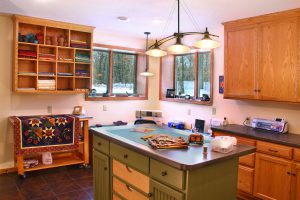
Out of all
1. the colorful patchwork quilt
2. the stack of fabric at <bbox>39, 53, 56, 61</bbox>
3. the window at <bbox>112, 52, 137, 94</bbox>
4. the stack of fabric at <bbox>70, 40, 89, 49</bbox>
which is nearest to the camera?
the colorful patchwork quilt

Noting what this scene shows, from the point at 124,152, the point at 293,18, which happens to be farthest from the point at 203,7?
the point at 124,152

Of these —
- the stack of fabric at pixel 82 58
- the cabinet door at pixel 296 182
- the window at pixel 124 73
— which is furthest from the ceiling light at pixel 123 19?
the cabinet door at pixel 296 182

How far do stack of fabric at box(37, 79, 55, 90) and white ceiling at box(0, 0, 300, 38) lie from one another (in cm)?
101

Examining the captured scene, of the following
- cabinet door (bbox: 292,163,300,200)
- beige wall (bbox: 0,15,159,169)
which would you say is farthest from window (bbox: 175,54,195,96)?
cabinet door (bbox: 292,163,300,200)

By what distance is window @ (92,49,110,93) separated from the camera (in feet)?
16.6

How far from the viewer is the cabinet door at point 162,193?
185 cm

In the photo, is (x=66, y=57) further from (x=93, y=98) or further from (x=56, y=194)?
(x=56, y=194)

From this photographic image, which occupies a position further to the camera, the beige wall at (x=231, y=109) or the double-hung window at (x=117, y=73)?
the double-hung window at (x=117, y=73)

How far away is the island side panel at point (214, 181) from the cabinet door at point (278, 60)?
61.9 inches

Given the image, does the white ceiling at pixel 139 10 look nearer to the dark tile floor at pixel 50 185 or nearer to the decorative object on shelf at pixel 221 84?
the decorative object on shelf at pixel 221 84

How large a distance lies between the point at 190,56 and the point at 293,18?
2140 mm

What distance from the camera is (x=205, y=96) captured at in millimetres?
4594

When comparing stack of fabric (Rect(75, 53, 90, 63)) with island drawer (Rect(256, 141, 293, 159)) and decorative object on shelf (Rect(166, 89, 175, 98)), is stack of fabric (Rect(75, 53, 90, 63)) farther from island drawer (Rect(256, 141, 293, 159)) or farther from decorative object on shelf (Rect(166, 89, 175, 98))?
island drawer (Rect(256, 141, 293, 159))

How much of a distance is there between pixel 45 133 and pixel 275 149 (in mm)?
3185
